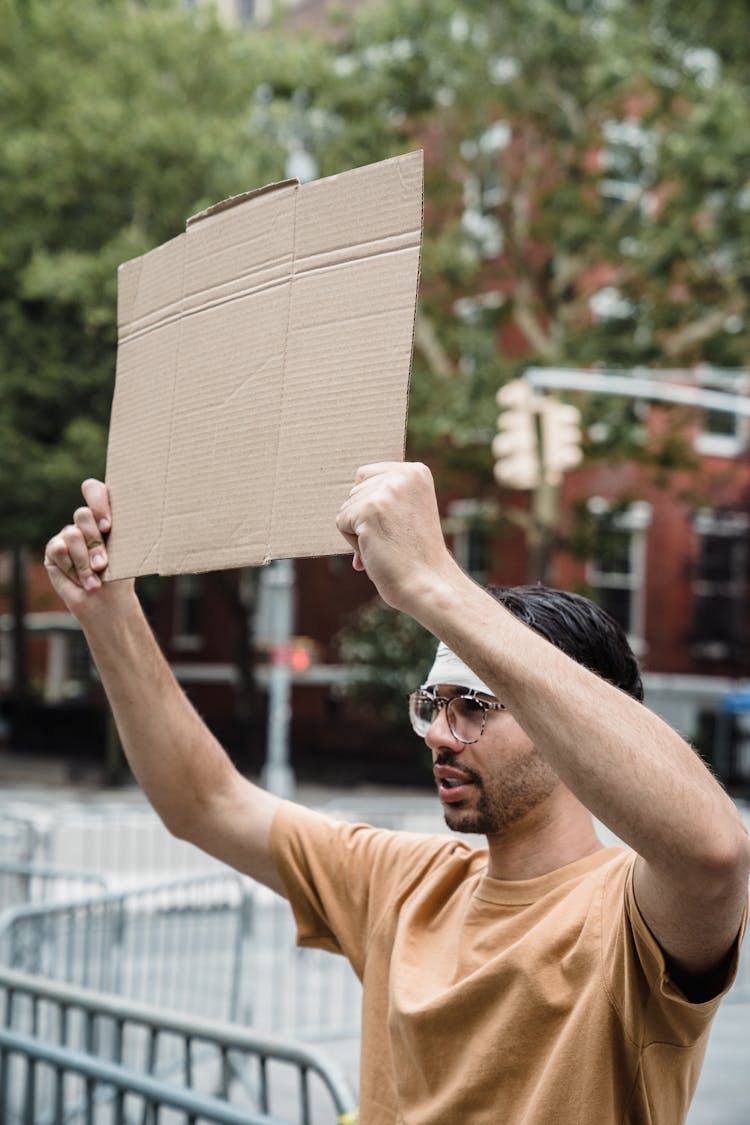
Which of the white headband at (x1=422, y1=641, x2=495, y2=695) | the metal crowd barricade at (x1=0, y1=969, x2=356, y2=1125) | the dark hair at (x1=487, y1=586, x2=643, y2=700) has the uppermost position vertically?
the dark hair at (x1=487, y1=586, x2=643, y2=700)

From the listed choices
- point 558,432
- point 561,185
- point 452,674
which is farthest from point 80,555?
point 561,185

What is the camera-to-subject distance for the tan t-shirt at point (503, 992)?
1.96 meters

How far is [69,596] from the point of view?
2.56 metres

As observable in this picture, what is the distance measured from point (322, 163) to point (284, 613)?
8.58 metres

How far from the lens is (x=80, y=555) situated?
2.42 m

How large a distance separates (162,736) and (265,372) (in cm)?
84

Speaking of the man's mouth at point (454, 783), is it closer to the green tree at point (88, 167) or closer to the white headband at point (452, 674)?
the white headband at point (452, 674)

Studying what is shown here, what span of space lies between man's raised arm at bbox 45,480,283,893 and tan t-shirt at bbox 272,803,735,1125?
146 millimetres

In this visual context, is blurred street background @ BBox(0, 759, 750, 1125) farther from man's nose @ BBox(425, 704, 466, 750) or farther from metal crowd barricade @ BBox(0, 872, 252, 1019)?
man's nose @ BBox(425, 704, 466, 750)

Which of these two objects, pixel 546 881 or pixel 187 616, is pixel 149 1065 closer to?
pixel 546 881

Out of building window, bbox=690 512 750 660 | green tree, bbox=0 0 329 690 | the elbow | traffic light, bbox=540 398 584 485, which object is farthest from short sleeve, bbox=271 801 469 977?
building window, bbox=690 512 750 660

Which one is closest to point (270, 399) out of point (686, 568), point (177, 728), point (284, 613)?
point (177, 728)

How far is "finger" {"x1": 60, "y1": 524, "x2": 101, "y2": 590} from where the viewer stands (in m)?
→ 2.42

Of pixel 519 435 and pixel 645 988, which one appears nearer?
pixel 645 988
